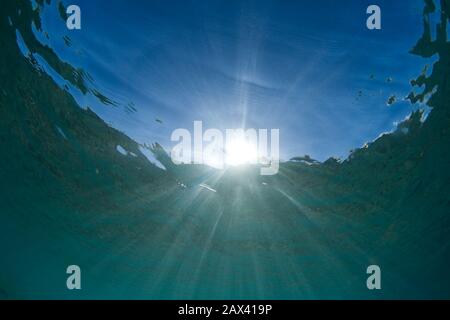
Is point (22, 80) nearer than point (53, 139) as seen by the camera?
Yes

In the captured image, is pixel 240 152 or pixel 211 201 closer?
pixel 240 152

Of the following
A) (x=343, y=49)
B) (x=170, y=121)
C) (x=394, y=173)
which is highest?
(x=343, y=49)

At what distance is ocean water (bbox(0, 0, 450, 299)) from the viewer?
11219 millimetres

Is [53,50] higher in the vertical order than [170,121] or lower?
higher

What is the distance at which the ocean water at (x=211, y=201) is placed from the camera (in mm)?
11219

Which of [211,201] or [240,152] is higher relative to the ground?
[240,152]

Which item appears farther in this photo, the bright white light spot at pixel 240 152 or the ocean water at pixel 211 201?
the bright white light spot at pixel 240 152

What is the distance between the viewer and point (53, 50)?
32.1 ft

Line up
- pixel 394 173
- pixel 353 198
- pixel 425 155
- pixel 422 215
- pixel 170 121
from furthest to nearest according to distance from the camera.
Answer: pixel 422 215
pixel 353 198
pixel 394 173
pixel 425 155
pixel 170 121

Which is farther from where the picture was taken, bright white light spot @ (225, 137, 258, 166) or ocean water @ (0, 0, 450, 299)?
bright white light spot @ (225, 137, 258, 166)

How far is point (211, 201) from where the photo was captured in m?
16.2
